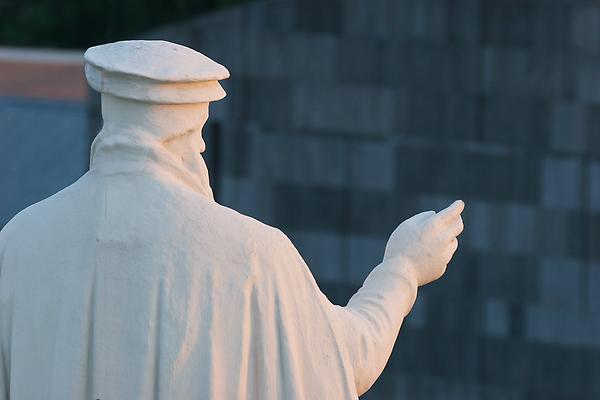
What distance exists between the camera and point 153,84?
694 centimetres

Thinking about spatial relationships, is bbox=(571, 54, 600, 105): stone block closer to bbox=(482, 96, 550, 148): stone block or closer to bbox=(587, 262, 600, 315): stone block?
bbox=(482, 96, 550, 148): stone block

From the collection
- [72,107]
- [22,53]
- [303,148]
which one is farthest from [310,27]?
[22,53]

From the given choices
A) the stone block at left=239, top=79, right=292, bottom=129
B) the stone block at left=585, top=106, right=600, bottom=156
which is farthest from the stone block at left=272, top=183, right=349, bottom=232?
the stone block at left=585, top=106, right=600, bottom=156

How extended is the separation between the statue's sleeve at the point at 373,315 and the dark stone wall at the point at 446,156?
570 inches

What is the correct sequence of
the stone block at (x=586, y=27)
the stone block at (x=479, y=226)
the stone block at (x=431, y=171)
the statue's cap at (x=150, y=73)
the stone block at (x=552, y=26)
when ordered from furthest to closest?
the stone block at (x=431, y=171) → the stone block at (x=479, y=226) → the stone block at (x=552, y=26) → the stone block at (x=586, y=27) → the statue's cap at (x=150, y=73)

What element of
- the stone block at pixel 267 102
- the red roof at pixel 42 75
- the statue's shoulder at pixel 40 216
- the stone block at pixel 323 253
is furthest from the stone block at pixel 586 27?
the statue's shoulder at pixel 40 216

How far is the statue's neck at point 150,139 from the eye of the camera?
700 centimetres

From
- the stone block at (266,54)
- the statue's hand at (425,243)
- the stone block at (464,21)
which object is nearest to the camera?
the statue's hand at (425,243)

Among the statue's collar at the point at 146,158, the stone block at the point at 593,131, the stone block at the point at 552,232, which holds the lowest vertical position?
the stone block at the point at 552,232

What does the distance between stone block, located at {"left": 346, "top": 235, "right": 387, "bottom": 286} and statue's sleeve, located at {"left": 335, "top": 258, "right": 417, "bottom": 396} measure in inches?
629

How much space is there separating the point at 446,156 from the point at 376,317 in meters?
15.7

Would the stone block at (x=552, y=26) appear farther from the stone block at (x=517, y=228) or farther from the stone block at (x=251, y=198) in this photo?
the stone block at (x=251, y=198)

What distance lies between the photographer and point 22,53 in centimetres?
3894

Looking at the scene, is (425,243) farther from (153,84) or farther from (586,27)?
(586,27)
